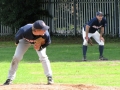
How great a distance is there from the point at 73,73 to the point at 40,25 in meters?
4.30

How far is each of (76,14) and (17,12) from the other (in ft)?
14.1

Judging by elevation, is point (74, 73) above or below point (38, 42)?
below

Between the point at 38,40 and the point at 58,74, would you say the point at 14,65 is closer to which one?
the point at 38,40

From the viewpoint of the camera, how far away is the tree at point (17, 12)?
32.2 metres

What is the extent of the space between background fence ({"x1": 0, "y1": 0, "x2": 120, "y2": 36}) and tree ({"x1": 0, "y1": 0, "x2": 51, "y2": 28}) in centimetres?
134

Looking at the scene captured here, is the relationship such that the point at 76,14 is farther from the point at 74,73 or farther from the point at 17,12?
the point at 74,73

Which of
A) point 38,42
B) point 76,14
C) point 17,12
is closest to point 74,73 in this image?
point 38,42

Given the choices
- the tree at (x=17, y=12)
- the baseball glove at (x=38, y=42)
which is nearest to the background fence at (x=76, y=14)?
the tree at (x=17, y=12)

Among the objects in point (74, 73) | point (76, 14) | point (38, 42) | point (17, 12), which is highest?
point (38, 42)

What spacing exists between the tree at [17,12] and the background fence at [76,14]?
1.34 metres

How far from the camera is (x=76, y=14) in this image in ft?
108

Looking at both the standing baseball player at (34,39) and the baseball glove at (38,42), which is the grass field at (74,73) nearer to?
the standing baseball player at (34,39)

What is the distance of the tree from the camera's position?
106ft

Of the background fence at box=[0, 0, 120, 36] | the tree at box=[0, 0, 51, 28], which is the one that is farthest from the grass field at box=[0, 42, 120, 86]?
the background fence at box=[0, 0, 120, 36]
